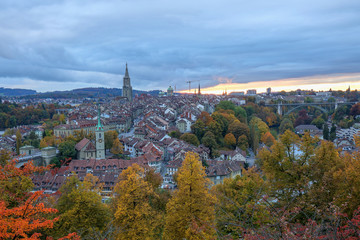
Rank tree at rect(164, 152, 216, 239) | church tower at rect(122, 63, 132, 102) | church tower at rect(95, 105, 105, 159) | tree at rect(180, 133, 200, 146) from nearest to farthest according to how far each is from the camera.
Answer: tree at rect(164, 152, 216, 239) < church tower at rect(95, 105, 105, 159) < tree at rect(180, 133, 200, 146) < church tower at rect(122, 63, 132, 102)

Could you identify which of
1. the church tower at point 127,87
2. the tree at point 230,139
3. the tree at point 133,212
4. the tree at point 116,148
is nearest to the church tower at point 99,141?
the tree at point 116,148

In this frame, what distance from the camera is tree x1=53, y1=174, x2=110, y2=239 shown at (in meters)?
10.8

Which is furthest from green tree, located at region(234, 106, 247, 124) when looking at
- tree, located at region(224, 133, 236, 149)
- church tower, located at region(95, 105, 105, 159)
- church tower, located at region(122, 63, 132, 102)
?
church tower, located at region(122, 63, 132, 102)

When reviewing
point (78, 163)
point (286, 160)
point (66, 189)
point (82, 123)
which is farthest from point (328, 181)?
point (82, 123)

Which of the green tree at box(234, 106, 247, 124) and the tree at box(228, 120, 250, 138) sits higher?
the green tree at box(234, 106, 247, 124)

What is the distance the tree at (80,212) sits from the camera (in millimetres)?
10781

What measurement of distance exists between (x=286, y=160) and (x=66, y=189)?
9892 millimetres

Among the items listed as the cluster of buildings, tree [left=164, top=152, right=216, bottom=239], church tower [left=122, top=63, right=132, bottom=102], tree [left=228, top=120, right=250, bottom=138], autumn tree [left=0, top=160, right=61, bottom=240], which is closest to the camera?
autumn tree [left=0, top=160, right=61, bottom=240]

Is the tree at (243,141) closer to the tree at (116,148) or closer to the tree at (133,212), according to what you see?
the tree at (116,148)

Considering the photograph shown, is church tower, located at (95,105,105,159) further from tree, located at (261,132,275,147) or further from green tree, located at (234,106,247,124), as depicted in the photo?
green tree, located at (234,106,247,124)

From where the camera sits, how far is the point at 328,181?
30.3 ft

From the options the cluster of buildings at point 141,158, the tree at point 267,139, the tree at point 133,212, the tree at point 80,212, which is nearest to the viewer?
the tree at point 133,212

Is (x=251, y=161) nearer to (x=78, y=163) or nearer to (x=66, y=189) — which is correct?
(x=78, y=163)

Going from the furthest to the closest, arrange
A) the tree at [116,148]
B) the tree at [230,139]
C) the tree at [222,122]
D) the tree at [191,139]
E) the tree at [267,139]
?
1. the tree at [222,122]
2. the tree at [267,139]
3. the tree at [230,139]
4. the tree at [191,139]
5. the tree at [116,148]
